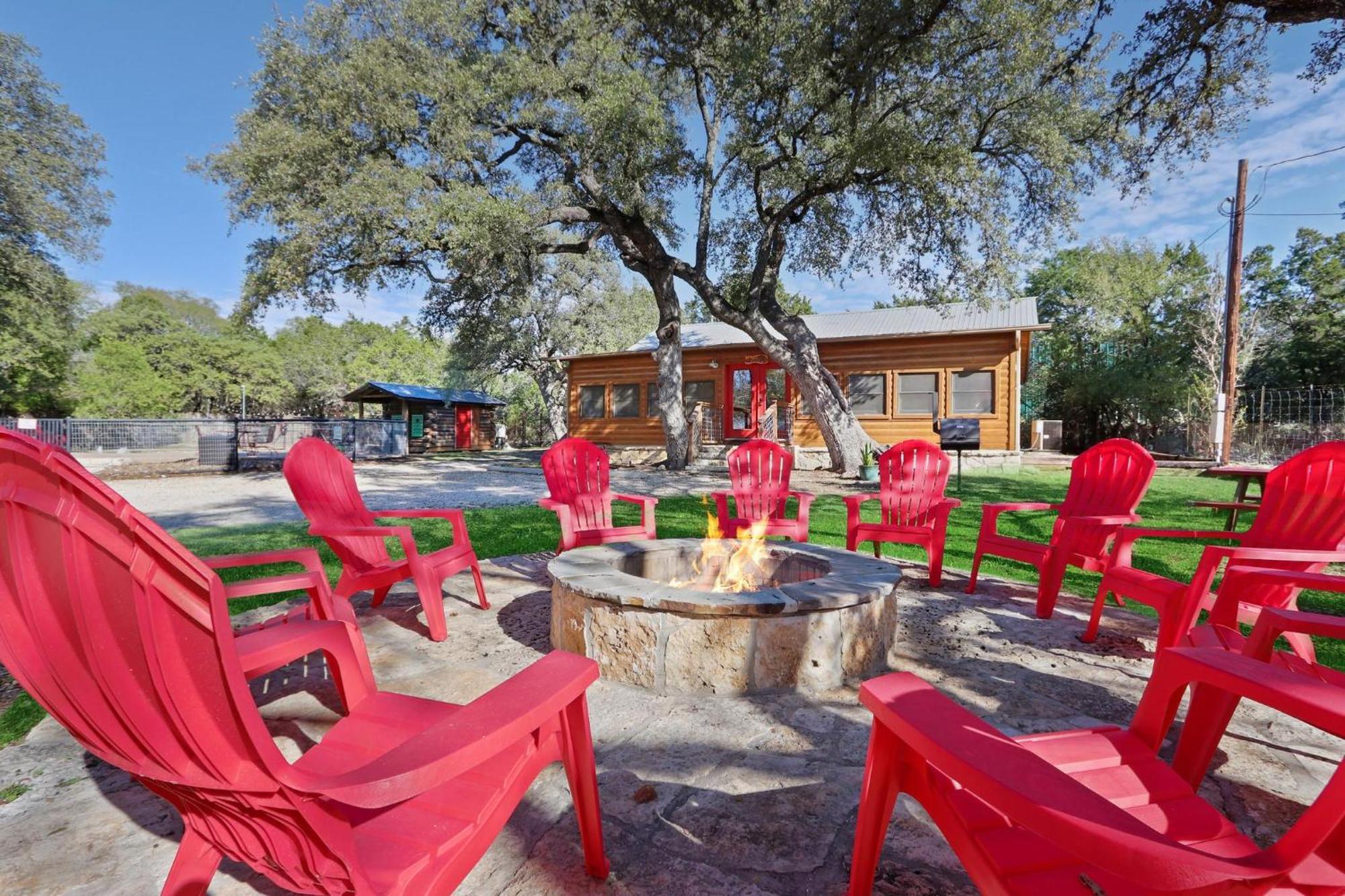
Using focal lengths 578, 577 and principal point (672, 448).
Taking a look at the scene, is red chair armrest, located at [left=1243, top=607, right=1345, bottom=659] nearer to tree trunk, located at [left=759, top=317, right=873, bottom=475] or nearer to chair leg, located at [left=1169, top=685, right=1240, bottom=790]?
chair leg, located at [left=1169, top=685, right=1240, bottom=790]

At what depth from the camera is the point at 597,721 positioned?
7.45 feet

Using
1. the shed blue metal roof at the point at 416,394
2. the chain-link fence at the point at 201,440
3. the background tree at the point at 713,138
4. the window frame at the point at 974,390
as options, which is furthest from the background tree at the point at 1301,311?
the shed blue metal roof at the point at 416,394

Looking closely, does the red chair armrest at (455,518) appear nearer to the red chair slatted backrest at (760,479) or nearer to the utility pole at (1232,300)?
the red chair slatted backrest at (760,479)

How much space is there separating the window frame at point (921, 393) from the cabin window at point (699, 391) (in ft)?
16.7

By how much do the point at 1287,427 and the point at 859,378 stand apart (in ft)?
31.0

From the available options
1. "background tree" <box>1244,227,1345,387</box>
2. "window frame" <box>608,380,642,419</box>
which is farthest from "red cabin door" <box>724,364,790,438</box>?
"background tree" <box>1244,227,1345,387</box>

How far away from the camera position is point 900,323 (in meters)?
16.6

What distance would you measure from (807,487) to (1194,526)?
522 cm

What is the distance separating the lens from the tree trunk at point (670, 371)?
14.3m

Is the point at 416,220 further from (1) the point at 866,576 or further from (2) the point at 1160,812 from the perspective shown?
(2) the point at 1160,812

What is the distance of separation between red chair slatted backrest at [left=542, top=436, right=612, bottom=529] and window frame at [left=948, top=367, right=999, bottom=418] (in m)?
12.9

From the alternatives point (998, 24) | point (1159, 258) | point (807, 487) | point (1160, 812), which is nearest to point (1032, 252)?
point (998, 24)

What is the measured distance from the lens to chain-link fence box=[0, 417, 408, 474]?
14750 mm

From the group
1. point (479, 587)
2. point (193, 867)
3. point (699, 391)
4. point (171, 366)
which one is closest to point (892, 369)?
point (699, 391)
